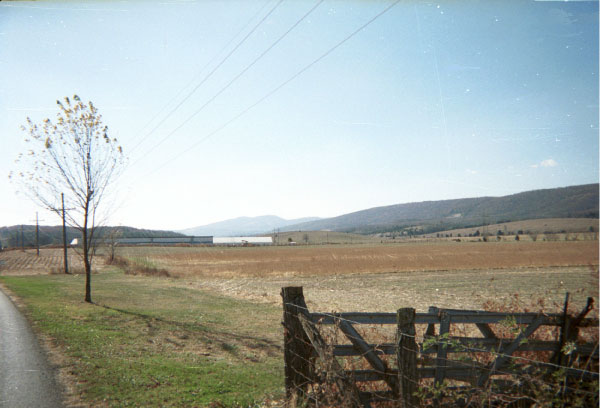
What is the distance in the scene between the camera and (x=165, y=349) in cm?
984

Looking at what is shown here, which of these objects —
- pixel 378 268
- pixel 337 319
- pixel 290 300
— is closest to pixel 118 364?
pixel 290 300

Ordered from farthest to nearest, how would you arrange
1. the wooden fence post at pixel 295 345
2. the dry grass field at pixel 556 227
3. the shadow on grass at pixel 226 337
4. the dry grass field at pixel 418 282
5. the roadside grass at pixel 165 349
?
the dry grass field at pixel 418 282, the shadow on grass at pixel 226 337, the dry grass field at pixel 556 227, the roadside grass at pixel 165 349, the wooden fence post at pixel 295 345

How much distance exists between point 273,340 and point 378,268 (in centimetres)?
3088

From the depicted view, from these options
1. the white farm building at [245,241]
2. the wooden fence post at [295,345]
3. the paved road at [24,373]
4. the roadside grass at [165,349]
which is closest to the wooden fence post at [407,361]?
the wooden fence post at [295,345]

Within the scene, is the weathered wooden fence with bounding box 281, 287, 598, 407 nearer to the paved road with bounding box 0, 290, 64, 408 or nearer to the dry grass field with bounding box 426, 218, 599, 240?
the dry grass field with bounding box 426, 218, 599, 240

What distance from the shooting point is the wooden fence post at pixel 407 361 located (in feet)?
13.5

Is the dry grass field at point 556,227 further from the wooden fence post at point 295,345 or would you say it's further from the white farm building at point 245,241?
the white farm building at point 245,241

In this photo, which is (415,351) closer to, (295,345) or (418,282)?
(295,345)

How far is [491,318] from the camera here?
472 centimetres

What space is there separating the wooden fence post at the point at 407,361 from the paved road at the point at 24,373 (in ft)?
18.7

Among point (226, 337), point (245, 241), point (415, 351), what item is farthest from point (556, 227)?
point (245, 241)

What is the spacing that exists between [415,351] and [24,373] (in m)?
7.96

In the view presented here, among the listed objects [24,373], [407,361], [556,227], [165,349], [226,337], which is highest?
[556,227]

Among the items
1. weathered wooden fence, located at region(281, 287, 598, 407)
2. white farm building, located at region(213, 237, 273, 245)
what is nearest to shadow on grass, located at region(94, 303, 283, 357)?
weathered wooden fence, located at region(281, 287, 598, 407)
